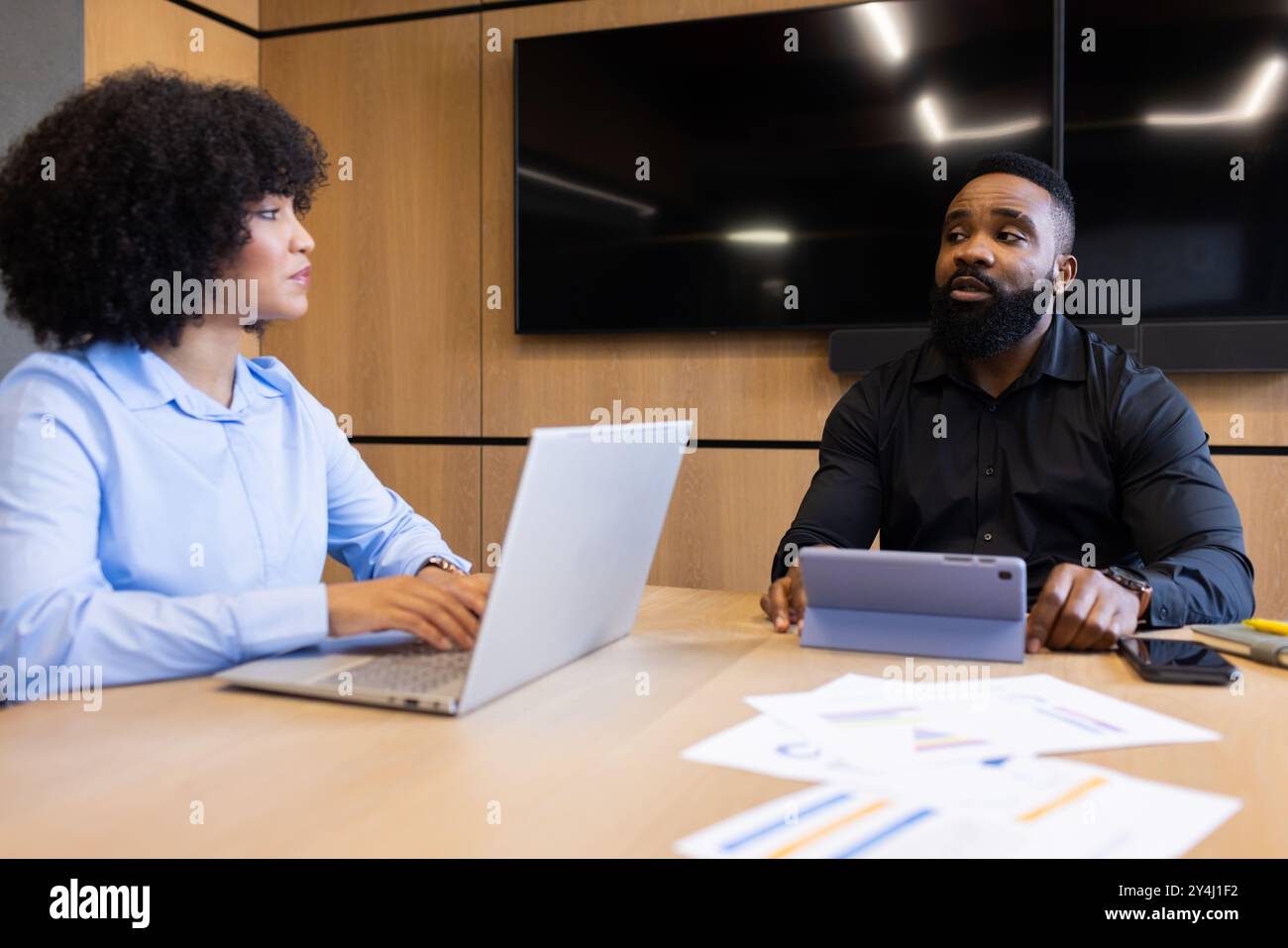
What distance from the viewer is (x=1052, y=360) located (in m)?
2.06

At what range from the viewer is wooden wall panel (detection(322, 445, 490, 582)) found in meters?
3.89

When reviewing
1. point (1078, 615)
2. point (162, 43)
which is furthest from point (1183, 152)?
point (162, 43)

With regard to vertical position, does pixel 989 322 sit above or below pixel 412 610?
above

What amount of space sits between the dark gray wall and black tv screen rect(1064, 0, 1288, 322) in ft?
9.78

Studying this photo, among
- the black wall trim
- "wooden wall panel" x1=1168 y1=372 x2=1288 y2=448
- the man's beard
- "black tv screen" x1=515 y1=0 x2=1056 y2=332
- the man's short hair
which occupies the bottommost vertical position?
"wooden wall panel" x1=1168 y1=372 x2=1288 y2=448

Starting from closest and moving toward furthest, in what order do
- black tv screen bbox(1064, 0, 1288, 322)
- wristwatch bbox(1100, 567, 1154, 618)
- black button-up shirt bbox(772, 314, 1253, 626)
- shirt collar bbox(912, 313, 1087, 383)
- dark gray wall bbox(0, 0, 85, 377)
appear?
wristwatch bbox(1100, 567, 1154, 618), black button-up shirt bbox(772, 314, 1253, 626), shirt collar bbox(912, 313, 1087, 383), black tv screen bbox(1064, 0, 1288, 322), dark gray wall bbox(0, 0, 85, 377)

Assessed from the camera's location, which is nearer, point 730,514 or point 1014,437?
point 1014,437

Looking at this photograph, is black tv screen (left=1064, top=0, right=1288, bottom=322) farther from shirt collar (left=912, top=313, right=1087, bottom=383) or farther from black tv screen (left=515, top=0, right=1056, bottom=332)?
shirt collar (left=912, top=313, right=1087, bottom=383)

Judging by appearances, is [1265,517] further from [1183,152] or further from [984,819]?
[984,819]

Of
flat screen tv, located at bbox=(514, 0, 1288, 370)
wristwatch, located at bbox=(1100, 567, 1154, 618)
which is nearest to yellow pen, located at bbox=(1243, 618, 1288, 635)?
wristwatch, located at bbox=(1100, 567, 1154, 618)

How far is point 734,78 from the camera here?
11.3 ft

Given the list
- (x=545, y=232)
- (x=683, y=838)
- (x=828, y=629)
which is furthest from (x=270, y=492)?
(x=545, y=232)

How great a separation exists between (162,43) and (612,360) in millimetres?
1916

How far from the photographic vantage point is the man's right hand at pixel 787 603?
153 cm
